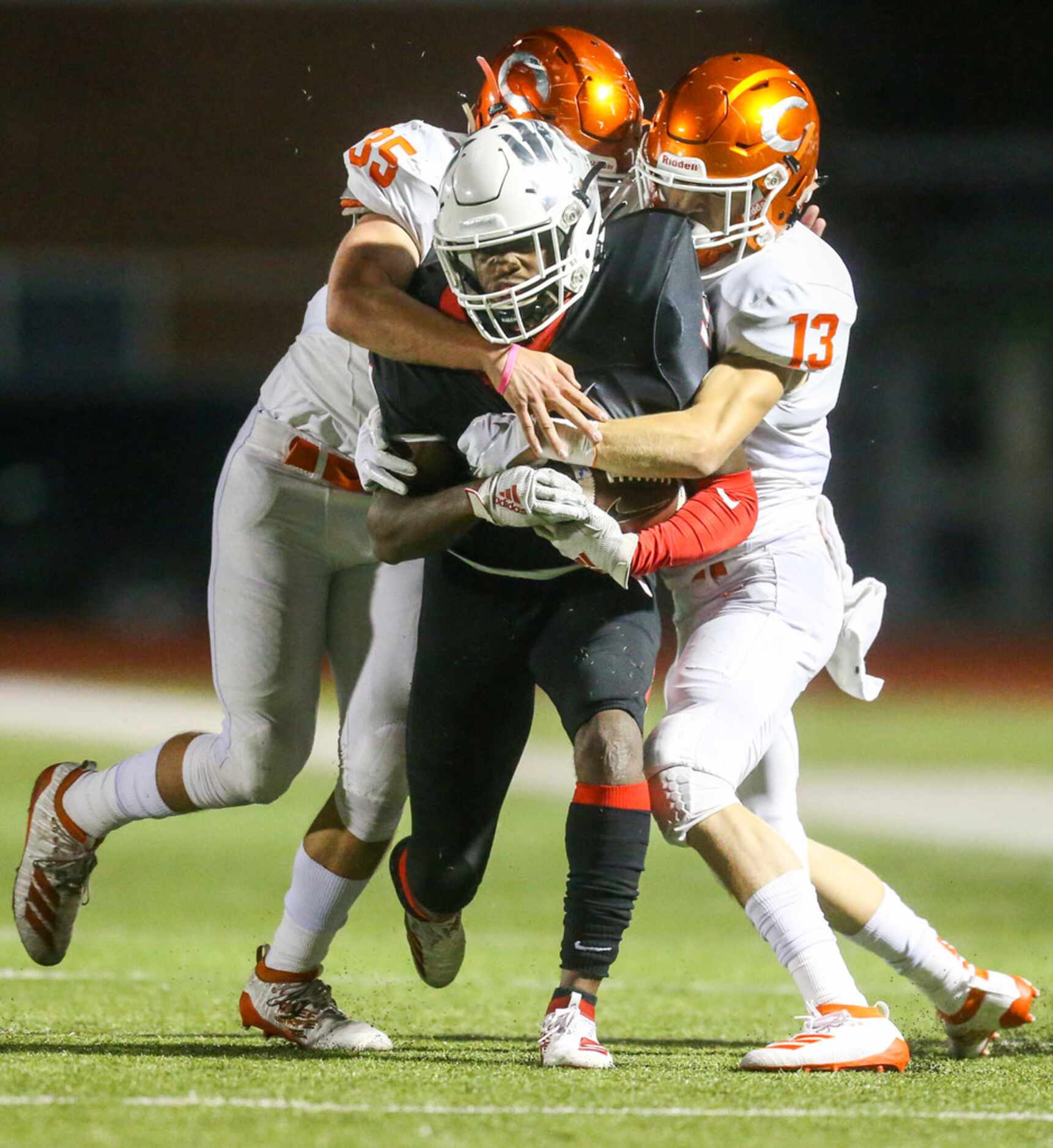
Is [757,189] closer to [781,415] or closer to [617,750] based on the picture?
[781,415]

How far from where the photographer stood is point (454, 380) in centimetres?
311

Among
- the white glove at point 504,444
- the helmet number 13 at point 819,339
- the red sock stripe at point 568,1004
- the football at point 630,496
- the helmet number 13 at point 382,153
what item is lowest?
the red sock stripe at point 568,1004

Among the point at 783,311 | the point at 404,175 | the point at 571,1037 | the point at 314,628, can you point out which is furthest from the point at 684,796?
the point at 404,175

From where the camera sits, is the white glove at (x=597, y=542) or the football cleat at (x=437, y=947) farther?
the football cleat at (x=437, y=947)

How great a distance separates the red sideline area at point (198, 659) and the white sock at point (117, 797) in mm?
9057

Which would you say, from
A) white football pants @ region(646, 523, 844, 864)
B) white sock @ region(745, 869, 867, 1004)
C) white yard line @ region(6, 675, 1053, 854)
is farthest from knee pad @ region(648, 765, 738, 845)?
white yard line @ region(6, 675, 1053, 854)

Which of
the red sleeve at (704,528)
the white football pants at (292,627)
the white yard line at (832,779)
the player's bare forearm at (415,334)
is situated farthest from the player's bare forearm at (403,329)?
the white yard line at (832,779)

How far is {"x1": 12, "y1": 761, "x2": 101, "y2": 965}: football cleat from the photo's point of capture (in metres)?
3.79

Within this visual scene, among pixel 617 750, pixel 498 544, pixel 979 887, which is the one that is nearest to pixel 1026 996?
pixel 617 750

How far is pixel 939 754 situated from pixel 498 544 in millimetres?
7502

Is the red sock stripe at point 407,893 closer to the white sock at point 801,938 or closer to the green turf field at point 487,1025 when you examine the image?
the green turf field at point 487,1025

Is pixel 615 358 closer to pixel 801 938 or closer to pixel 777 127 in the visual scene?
pixel 777 127

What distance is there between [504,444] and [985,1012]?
139 centimetres

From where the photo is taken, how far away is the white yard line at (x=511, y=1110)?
2.61 m
